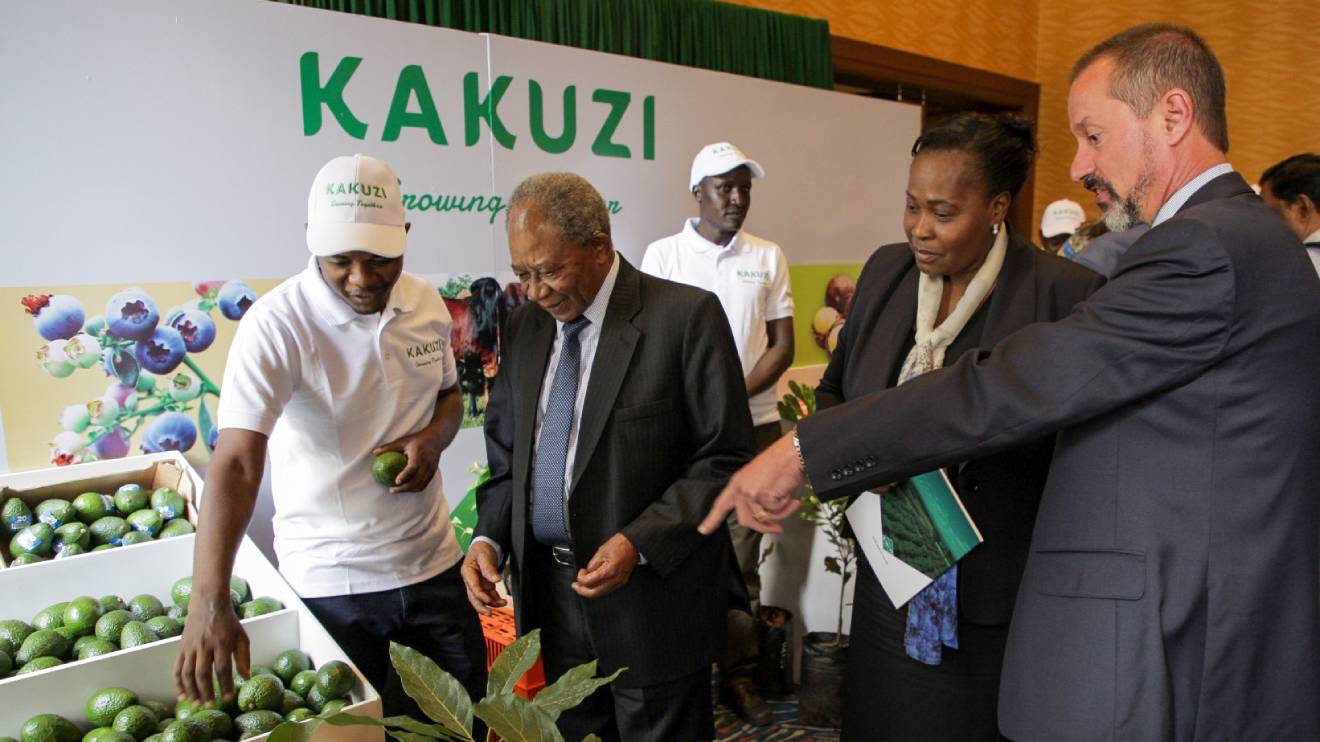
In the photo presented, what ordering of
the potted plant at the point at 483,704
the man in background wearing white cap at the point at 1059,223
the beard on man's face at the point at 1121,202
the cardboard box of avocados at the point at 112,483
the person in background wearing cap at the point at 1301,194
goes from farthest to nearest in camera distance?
the man in background wearing white cap at the point at 1059,223 < the person in background wearing cap at the point at 1301,194 < the cardboard box of avocados at the point at 112,483 < the beard on man's face at the point at 1121,202 < the potted plant at the point at 483,704

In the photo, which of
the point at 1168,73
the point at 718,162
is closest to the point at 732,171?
the point at 718,162

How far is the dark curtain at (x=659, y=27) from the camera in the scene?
3430 millimetres

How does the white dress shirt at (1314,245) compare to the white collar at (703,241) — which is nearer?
the white dress shirt at (1314,245)

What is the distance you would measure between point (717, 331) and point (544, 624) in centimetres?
75

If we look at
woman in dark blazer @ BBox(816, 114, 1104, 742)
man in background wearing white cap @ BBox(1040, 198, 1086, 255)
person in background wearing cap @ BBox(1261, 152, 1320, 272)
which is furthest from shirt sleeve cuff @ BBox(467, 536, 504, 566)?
man in background wearing white cap @ BBox(1040, 198, 1086, 255)

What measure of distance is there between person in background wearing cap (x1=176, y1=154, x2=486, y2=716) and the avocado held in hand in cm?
2

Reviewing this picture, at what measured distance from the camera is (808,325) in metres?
4.84

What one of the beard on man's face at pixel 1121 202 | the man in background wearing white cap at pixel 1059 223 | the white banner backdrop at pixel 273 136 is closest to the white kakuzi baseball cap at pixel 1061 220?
the man in background wearing white cap at pixel 1059 223

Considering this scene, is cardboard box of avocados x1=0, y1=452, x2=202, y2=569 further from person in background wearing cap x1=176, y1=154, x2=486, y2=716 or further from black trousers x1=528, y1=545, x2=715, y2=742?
black trousers x1=528, y1=545, x2=715, y2=742

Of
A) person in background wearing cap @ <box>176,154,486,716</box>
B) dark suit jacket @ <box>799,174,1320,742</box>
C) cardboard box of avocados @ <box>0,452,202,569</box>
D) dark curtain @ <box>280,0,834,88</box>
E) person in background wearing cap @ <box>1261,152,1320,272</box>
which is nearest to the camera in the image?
dark suit jacket @ <box>799,174,1320,742</box>

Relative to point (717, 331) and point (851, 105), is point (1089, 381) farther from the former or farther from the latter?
point (851, 105)

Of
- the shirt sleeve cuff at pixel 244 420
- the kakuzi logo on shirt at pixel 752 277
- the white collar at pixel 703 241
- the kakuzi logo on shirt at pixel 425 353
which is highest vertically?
the white collar at pixel 703 241

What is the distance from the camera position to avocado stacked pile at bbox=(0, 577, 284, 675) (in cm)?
153

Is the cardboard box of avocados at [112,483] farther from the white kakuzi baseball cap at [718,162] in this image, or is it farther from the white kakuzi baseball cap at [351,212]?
the white kakuzi baseball cap at [718,162]
